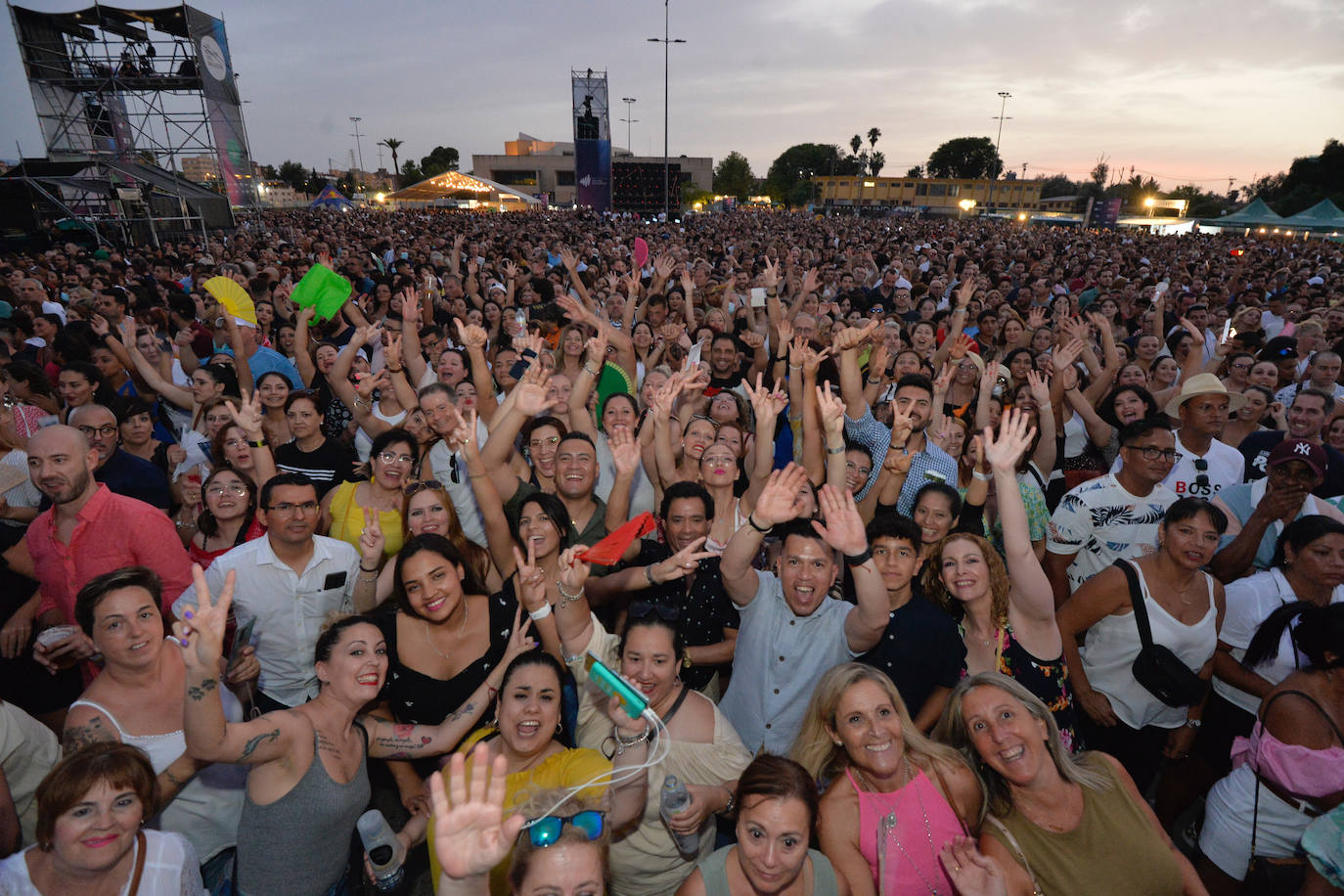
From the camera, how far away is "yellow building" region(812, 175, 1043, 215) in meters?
77.1

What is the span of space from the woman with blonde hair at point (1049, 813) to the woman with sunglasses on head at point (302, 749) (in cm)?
212

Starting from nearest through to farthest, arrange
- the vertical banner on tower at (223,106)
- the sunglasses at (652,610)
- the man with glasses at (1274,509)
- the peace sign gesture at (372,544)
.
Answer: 1. the sunglasses at (652,610)
2. the peace sign gesture at (372,544)
3. the man with glasses at (1274,509)
4. the vertical banner on tower at (223,106)

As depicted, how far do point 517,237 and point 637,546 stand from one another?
18.4 m

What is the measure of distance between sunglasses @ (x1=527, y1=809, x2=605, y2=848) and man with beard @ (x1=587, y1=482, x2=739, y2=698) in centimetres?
134

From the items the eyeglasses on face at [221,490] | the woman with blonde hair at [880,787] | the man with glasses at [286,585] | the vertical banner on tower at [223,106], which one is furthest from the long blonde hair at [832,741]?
the vertical banner on tower at [223,106]

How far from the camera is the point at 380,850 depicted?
227cm

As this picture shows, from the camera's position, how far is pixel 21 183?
17969 millimetres

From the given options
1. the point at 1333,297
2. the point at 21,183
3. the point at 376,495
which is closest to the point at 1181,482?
the point at 376,495

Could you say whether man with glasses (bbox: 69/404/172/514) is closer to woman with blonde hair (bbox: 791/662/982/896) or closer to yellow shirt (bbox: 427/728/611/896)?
yellow shirt (bbox: 427/728/611/896)

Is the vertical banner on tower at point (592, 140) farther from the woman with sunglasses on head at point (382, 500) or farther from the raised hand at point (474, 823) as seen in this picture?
the raised hand at point (474, 823)

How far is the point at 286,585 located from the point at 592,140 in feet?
111

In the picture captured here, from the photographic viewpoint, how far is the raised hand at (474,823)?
1635mm

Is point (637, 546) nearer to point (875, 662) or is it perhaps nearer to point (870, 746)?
point (875, 662)

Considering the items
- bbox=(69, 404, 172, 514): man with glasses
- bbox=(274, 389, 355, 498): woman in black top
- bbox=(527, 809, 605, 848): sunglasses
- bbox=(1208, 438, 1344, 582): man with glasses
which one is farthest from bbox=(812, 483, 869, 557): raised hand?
bbox=(69, 404, 172, 514): man with glasses
